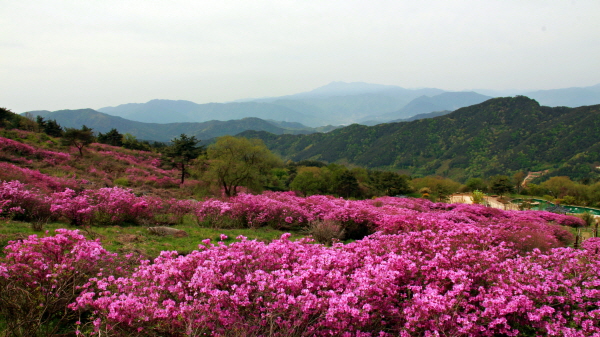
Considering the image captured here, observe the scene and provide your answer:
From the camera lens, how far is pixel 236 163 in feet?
76.9

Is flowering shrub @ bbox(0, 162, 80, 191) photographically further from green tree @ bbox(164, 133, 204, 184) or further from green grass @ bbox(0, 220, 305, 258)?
green tree @ bbox(164, 133, 204, 184)

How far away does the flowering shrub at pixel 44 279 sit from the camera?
12.5ft

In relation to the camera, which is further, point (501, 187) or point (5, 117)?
point (501, 187)

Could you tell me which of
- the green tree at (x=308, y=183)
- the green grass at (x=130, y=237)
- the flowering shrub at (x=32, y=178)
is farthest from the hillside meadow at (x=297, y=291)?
the green tree at (x=308, y=183)

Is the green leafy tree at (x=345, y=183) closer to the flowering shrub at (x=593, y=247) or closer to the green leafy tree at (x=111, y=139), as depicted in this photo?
the green leafy tree at (x=111, y=139)

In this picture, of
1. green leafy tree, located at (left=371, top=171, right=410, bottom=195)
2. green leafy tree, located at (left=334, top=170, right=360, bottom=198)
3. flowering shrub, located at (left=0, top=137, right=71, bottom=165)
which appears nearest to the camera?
flowering shrub, located at (left=0, top=137, right=71, bottom=165)

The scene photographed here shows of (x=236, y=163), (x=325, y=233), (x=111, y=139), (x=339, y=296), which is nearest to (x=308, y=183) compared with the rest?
(x=236, y=163)

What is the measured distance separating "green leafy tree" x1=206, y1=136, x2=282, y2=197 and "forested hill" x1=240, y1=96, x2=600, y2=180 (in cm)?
12031

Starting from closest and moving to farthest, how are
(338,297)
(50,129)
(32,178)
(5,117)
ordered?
1. (338,297)
2. (32,178)
3. (5,117)
4. (50,129)

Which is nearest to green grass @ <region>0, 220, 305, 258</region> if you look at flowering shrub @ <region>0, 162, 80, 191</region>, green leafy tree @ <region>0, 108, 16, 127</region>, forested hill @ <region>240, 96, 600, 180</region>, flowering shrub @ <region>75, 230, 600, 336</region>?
flowering shrub @ <region>75, 230, 600, 336</region>

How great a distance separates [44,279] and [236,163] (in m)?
19.4

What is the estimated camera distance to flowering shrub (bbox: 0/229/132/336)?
380 cm

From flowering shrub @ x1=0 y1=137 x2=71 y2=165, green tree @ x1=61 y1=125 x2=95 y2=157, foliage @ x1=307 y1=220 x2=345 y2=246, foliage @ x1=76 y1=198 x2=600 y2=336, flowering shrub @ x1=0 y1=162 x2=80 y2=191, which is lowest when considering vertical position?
foliage @ x1=307 y1=220 x2=345 y2=246

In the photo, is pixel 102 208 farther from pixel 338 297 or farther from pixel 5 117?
pixel 5 117
